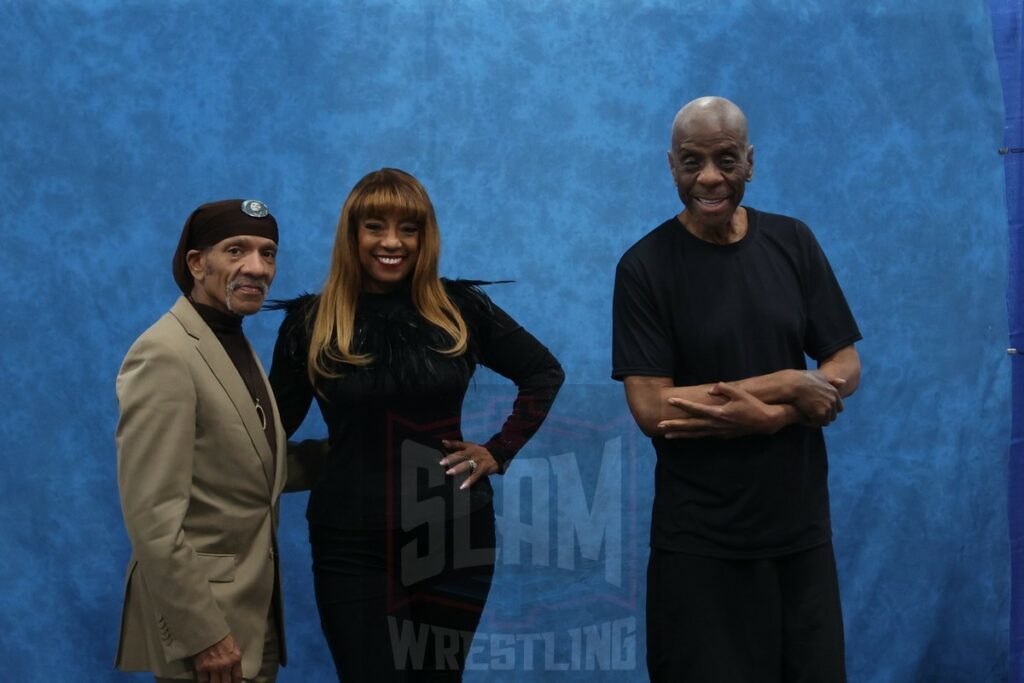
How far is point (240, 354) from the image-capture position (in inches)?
89.3

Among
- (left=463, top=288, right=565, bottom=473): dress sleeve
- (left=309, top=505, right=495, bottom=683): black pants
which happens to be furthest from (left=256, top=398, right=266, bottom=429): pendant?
(left=463, top=288, right=565, bottom=473): dress sleeve

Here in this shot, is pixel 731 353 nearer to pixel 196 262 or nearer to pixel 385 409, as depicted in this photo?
pixel 385 409

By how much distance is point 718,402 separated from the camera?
209 centimetres

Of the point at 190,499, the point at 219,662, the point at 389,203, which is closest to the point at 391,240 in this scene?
the point at 389,203

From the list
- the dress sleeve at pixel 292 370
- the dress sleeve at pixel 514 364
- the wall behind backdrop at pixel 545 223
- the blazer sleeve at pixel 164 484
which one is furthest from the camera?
the wall behind backdrop at pixel 545 223

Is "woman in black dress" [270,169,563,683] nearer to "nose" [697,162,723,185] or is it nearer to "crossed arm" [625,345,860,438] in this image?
"crossed arm" [625,345,860,438]

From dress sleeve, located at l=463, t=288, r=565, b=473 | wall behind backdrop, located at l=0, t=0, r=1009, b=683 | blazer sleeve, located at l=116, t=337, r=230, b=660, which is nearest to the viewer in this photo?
blazer sleeve, located at l=116, t=337, r=230, b=660

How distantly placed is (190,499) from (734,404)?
993 millimetres

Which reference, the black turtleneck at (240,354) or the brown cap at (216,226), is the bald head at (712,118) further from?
the black turtleneck at (240,354)

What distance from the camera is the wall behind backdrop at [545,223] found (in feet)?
11.0

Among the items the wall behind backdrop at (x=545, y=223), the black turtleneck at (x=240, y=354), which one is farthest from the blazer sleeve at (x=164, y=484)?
the wall behind backdrop at (x=545, y=223)

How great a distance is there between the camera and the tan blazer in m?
2.03

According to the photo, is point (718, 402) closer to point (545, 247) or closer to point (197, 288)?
point (197, 288)

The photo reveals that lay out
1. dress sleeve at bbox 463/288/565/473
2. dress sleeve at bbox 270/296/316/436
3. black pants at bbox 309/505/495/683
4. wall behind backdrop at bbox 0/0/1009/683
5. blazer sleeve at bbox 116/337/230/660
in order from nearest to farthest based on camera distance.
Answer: blazer sleeve at bbox 116/337/230/660 → black pants at bbox 309/505/495/683 → dress sleeve at bbox 270/296/316/436 → dress sleeve at bbox 463/288/565/473 → wall behind backdrop at bbox 0/0/1009/683
